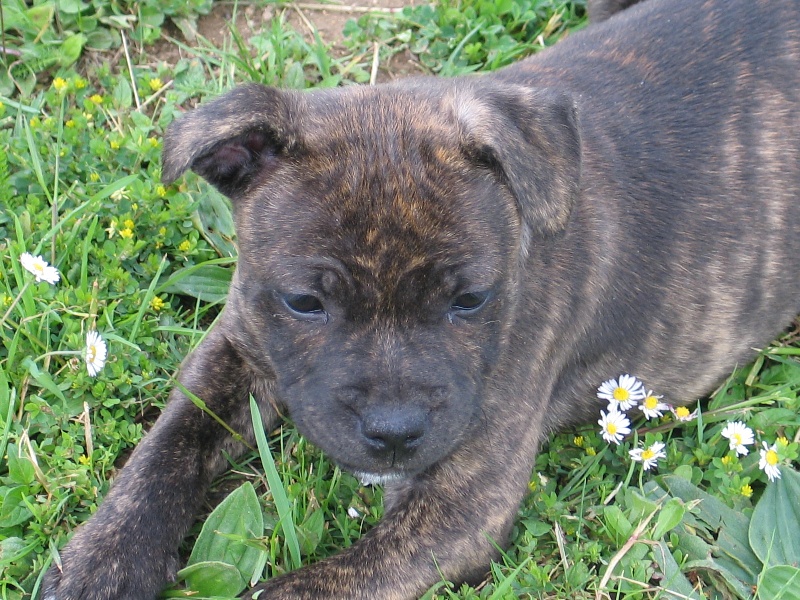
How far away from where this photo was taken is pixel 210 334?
4277mm

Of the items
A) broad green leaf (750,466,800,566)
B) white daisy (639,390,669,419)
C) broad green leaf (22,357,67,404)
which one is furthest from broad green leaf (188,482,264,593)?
broad green leaf (750,466,800,566)

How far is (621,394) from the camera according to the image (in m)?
4.23

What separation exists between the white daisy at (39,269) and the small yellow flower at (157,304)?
42 centimetres

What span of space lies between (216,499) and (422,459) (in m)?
1.10

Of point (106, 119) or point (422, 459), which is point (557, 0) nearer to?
point (106, 119)

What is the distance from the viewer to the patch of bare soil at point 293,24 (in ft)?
18.7

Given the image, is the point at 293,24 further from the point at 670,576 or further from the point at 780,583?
the point at 780,583

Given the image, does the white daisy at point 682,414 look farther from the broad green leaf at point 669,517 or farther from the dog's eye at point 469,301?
the dog's eye at point 469,301

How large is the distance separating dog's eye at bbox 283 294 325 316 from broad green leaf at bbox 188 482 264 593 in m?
0.80

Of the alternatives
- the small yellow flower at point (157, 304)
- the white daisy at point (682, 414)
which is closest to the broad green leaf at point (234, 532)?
the small yellow flower at point (157, 304)

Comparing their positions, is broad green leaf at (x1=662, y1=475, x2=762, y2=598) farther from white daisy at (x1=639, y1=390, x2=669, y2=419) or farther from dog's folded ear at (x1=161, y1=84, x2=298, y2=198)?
dog's folded ear at (x1=161, y1=84, x2=298, y2=198)

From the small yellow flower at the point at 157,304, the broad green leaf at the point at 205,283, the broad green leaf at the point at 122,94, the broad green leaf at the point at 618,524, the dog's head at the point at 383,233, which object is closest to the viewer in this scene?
the dog's head at the point at 383,233

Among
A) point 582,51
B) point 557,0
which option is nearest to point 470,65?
point 557,0

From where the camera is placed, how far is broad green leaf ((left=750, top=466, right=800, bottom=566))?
384 centimetres
